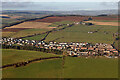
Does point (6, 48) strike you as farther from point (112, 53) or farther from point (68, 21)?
point (68, 21)

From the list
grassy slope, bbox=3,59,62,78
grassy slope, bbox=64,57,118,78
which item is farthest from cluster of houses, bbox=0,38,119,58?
grassy slope, bbox=3,59,62,78

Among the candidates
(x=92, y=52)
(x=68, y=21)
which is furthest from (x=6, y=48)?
(x=68, y=21)

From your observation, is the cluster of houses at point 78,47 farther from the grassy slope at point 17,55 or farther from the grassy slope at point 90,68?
the grassy slope at point 17,55

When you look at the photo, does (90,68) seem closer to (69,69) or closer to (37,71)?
(69,69)

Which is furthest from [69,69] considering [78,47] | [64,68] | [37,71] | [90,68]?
[78,47]

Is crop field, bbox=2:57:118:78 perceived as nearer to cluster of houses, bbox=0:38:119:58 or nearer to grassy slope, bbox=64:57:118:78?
grassy slope, bbox=64:57:118:78

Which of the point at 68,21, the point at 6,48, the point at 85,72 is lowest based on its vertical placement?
the point at 85,72

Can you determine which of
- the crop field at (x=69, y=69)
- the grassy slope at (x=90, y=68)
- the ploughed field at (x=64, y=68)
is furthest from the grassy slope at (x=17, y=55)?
the grassy slope at (x=90, y=68)
